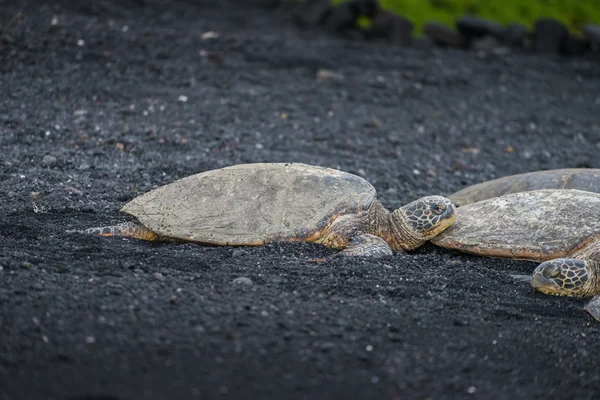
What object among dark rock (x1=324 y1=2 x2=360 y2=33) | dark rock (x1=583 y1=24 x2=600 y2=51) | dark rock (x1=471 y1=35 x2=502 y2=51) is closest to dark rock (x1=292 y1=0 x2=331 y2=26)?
dark rock (x1=324 y1=2 x2=360 y2=33)

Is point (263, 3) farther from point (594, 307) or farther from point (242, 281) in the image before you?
point (594, 307)

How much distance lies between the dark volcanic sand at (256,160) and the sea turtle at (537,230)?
0.45ft

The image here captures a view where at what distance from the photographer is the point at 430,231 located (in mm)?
5059

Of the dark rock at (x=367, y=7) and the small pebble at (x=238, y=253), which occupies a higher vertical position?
the dark rock at (x=367, y=7)

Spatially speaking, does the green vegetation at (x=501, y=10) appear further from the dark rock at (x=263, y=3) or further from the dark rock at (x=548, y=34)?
the dark rock at (x=263, y=3)

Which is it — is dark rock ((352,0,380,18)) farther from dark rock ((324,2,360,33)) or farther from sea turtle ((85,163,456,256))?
sea turtle ((85,163,456,256))

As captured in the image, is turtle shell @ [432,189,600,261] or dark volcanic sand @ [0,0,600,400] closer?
dark volcanic sand @ [0,0,600,400]

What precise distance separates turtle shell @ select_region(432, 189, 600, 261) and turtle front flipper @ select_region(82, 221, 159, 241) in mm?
1966

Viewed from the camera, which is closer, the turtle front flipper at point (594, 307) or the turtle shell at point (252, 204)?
the turtle front flipper at point (594, 307)

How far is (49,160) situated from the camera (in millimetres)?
6152

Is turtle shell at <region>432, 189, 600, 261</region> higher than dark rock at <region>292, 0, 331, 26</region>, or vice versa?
dark rock at <region>292, 0, 331, 26</region>

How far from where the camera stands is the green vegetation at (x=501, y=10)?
11945 millimetres

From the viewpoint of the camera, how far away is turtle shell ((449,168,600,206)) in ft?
18.7

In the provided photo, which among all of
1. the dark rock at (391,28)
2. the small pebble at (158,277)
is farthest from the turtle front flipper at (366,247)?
the dark rock at (391,28)
